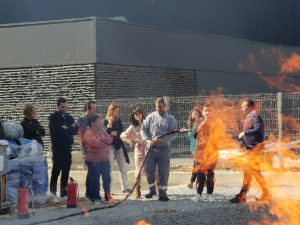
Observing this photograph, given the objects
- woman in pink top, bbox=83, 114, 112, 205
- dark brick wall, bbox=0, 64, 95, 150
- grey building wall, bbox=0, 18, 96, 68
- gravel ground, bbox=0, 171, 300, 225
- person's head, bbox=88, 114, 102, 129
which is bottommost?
gravel ground, bbox=0, 171, 300, 225

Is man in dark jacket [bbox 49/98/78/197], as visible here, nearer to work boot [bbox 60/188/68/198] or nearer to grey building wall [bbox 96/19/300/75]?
work boot [bbox 60/188/68/198]

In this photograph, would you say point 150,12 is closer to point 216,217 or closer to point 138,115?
point 138,115

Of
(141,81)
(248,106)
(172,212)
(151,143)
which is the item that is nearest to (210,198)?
(172,212)

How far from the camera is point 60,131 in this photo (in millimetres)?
12578

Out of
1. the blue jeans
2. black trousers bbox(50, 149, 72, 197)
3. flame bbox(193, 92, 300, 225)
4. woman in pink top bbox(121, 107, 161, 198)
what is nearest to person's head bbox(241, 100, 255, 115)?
flame bbox(193, 92, 300, 225)

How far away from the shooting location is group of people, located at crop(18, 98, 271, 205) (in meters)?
11.8

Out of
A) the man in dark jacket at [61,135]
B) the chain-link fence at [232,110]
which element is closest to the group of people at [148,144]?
the man in dark jacket at [61,135]

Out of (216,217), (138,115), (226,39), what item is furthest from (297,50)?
(216,217)

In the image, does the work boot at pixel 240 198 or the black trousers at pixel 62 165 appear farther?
the black trousers at pixel 62 165

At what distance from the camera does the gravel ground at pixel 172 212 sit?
10.1m

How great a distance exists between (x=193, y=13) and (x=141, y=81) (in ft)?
34.5

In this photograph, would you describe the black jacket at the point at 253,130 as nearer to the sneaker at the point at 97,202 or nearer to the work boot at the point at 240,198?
the work boot at the point at 240,198

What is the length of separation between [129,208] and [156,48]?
14178 millimetres

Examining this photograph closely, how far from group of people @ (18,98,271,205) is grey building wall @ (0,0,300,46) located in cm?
1819
